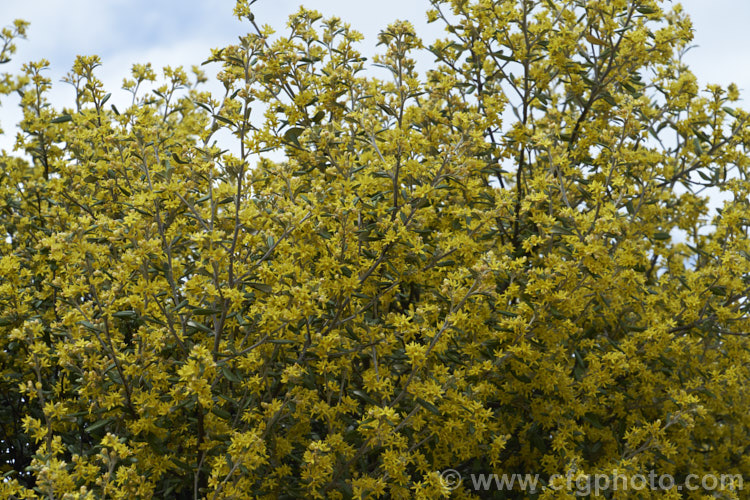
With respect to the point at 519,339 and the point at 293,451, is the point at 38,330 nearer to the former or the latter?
the point at 293,451

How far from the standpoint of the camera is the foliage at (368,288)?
383 centimetres

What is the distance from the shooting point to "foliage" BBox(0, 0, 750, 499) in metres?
3.83

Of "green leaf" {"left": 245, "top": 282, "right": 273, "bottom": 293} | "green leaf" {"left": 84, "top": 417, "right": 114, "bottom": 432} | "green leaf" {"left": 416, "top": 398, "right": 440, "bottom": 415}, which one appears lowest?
"green leaf" {"left": 84, "top": 417, "right": 114, "bottom": 432}

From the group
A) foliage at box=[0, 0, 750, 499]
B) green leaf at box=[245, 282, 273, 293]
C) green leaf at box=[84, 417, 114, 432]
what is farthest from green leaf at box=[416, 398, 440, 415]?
green leaf at box=[84, 417, 114, 432]

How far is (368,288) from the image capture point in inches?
169

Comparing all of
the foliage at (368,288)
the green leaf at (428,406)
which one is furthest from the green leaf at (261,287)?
the green leaf at (428,406)

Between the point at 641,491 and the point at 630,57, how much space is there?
2985 mm

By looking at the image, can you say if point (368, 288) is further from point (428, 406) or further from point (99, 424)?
point (99, 424)

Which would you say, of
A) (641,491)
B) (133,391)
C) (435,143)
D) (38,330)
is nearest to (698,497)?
(641,491)

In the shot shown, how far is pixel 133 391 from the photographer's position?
154 inches

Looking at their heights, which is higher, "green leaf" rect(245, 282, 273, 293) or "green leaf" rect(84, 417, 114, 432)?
"green leaf" rect(245, 282, 273, 293)

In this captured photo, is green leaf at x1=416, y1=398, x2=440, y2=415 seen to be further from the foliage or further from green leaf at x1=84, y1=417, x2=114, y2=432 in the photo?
green leaf at x1=84, y1=417, x2=114, y2=432

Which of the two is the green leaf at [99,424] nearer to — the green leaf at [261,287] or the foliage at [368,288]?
the foliage at [368,288]

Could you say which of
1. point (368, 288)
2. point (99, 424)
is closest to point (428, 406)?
point (368, 288)
